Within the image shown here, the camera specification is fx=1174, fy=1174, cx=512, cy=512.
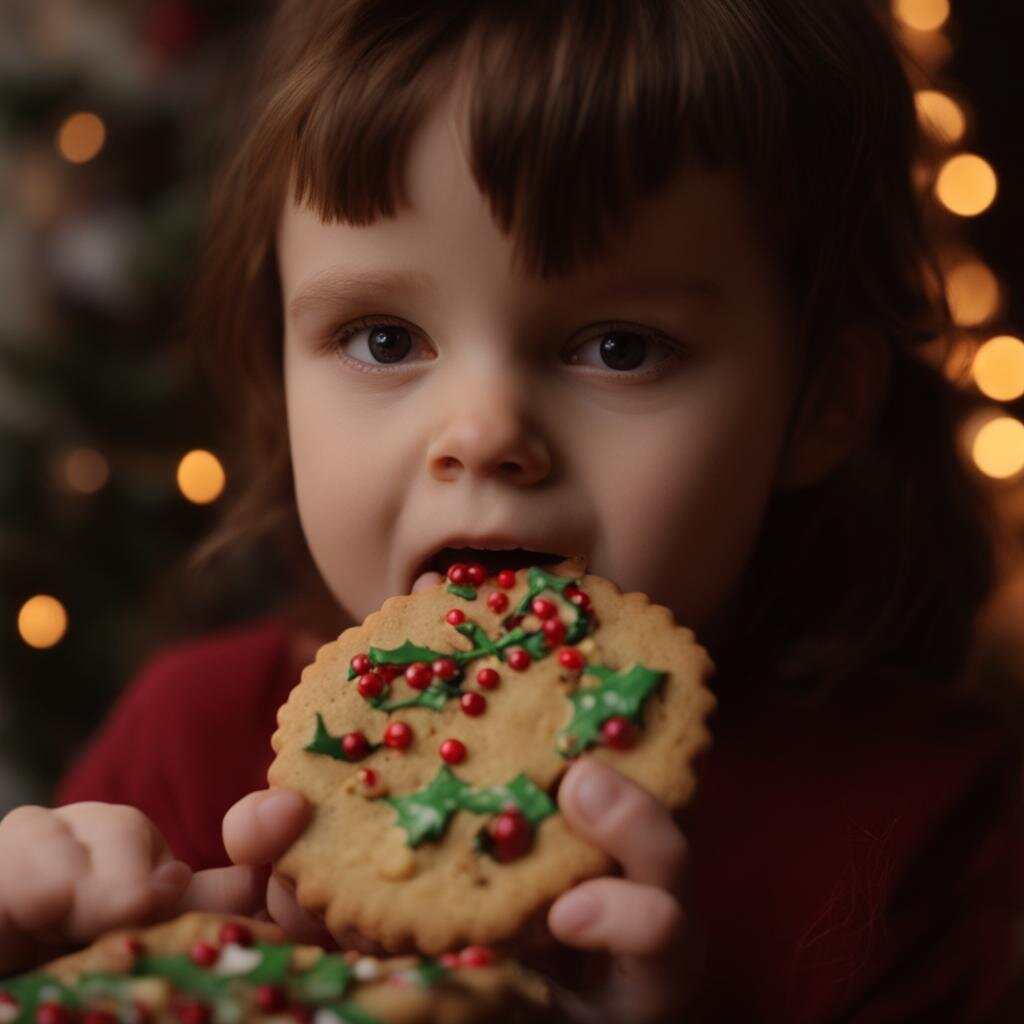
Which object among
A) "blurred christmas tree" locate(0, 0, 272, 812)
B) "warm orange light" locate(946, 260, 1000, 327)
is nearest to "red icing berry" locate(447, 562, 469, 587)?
"blurred christmas tree" locate(0, 0, 272, 812)

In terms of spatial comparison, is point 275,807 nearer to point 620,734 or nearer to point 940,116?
point 620,734

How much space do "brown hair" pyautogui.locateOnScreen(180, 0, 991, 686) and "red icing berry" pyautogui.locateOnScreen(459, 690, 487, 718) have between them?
1.03ft

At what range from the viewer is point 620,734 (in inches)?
29.1

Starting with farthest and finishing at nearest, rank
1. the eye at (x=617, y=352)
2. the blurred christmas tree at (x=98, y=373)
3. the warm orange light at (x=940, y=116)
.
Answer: the blurred christmas tree at (x=98, y=373), the warm orange light at (x=940, y=116), the eye at (x=617, y=352)

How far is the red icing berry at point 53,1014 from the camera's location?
0.61 meters

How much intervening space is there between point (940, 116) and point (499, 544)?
3.16 feet

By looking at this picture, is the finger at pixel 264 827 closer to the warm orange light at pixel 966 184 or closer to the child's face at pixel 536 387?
the child's face at pixel 536 387

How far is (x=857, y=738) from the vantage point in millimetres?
1215

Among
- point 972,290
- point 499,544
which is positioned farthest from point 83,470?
point 972,290

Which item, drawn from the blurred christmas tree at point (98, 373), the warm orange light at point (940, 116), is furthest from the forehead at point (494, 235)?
the blurred christmas tree at point (98, 373)

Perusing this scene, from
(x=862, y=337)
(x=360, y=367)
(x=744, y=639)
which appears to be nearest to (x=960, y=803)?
(x=744, y=639)

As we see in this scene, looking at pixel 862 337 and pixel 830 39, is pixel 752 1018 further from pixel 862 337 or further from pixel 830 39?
pixel 830 39

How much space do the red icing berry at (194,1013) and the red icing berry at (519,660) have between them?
29 cm

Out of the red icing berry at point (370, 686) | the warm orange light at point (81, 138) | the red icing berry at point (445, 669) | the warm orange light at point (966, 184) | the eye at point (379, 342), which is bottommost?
the red icing berry at point (370, 686)
